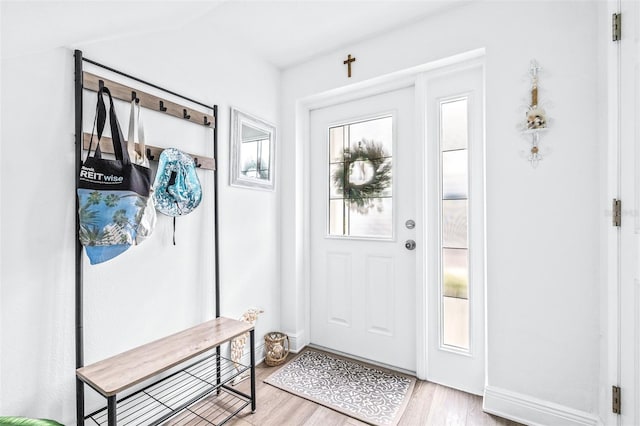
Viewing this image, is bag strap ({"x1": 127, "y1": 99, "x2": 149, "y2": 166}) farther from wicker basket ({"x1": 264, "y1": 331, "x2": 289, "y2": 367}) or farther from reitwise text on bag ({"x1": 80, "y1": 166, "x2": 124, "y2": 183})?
wicker basket ({"x1": 264, "y1": 331, "x2": 289, "y2": 367})

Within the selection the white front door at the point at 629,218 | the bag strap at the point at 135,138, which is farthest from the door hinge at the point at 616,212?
the bag strap at the point at 135,138

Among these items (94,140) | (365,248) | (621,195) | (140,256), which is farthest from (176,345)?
(621,195)

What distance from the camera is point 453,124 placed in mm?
1925

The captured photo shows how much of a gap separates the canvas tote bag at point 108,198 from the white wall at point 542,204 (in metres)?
1.76

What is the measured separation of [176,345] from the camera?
1.45m

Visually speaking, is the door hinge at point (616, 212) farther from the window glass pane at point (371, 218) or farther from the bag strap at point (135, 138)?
the bag strap at point (135, 138)

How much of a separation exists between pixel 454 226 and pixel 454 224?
13mm

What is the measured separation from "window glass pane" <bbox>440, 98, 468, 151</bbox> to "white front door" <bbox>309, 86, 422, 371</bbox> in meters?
0.20

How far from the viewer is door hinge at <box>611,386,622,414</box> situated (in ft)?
4.07

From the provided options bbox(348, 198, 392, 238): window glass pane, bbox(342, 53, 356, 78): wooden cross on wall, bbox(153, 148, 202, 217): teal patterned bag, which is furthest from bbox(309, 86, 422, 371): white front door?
bbox(153, 148, 202, 217): teal patterned bag

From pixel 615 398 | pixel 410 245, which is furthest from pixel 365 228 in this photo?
pixel 615 398

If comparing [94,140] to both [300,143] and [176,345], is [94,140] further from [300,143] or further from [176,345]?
[300,143]

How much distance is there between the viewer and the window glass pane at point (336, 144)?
2362mm

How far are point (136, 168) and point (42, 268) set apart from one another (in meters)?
0.51
